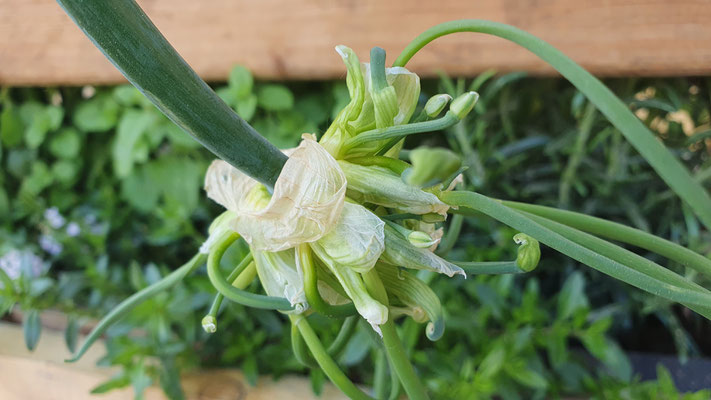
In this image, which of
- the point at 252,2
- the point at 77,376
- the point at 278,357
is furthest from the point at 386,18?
the point at 77,376

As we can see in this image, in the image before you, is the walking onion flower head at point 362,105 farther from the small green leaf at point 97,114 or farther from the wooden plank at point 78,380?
the small green leaf at point 97,114

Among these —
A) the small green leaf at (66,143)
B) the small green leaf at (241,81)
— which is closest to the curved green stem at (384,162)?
the small green leaf at (241,81)

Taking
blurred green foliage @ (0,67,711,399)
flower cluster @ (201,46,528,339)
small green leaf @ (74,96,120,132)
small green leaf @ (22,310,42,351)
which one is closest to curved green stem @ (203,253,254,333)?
flower cluster @ (201,46,528,339)

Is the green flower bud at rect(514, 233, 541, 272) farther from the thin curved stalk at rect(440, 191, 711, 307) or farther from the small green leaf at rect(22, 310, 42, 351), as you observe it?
the small green leaf at rect(22, 310, 42, 351)

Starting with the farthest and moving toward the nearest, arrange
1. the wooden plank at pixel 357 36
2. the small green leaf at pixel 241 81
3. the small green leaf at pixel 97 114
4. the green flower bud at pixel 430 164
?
1. the small green leaf at pixel 97 114
2. the small green leaf at pixel 241 81
3. the wooden plank at pixel 357 36
4. the green flower bud at pixel 430 164

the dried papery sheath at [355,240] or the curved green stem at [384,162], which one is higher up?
the curved green stem at [384,162]

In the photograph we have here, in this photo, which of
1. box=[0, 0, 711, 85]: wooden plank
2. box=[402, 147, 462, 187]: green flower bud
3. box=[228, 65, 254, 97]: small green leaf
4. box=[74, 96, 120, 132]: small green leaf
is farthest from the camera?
box=[74, 96, 120, 132]: small green leaf
